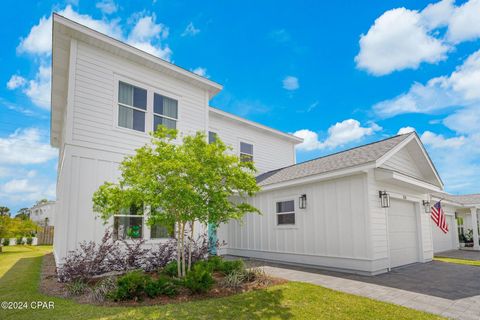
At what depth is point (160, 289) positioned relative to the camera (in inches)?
221

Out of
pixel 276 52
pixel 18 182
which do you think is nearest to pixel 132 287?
pixel 276 52

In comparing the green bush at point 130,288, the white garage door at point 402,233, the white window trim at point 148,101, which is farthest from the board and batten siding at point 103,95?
the white garage door at point 402,233

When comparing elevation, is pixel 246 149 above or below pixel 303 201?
above

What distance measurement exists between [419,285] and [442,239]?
34.1 feet

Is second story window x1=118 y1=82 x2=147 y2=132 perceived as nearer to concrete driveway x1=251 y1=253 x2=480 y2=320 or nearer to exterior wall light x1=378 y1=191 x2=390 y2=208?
concrete driveway x1=251 y1=253 x2=480 y2=320

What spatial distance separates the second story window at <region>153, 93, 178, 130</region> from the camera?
32.5 feet

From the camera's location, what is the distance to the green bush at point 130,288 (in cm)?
532

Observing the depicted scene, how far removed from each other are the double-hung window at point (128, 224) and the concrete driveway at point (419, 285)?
4.38 metres

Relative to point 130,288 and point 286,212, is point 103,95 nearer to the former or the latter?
point 130,288

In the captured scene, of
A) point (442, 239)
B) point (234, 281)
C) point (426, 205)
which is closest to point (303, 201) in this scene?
point (234, 281)

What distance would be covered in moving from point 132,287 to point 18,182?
2310 cm

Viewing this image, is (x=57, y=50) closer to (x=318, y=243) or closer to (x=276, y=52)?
(x=276, y=52)

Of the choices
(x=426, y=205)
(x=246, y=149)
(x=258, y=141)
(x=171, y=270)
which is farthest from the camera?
(x=258, y=141)

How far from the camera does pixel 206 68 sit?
13.3 metres
